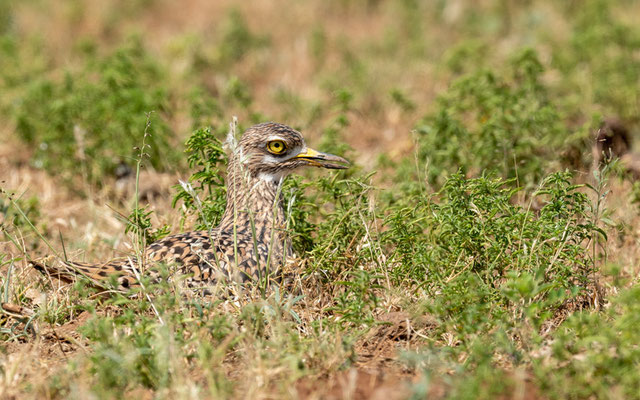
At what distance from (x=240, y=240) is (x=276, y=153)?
74 centimetres

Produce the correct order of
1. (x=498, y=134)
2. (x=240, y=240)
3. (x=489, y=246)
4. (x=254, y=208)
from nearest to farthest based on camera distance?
1. (x=489, y=246)
2. (x=240, y=240)
3. (x=254, y=208)
4. (x=498, y=134)

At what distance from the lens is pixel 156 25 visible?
1243 centimetres

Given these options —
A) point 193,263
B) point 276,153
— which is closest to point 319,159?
point 276,153

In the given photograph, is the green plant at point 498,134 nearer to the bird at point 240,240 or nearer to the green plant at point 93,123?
the bird at point 240,240

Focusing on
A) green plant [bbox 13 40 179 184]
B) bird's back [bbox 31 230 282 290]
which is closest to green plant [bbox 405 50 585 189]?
bird's back [bbox 31 230 282 290]

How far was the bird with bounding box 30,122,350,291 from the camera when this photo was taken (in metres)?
4.86

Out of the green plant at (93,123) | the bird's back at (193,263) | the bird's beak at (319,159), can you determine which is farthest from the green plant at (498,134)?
the green plant at (93,123)

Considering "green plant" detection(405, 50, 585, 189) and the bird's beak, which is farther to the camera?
"green plant" detection(405, 50, 585, 189)

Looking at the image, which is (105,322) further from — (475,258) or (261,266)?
(475,258)

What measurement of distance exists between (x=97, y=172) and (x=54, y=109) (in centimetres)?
72

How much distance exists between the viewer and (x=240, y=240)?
5332 millimetres

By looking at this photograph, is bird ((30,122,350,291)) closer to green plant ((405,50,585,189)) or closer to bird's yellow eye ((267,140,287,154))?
bird's yellow eye ((267,140,287,154))

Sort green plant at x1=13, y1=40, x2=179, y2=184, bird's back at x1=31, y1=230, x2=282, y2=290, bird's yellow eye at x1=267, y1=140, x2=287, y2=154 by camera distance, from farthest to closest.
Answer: green plant at x1=13, y1=40, x2=179, y2=184 < bird's yellow eye at x1=267, y1=140, x2=287, y2=154 < bird's back at x1=31, y1=230, x2=282, y2=290

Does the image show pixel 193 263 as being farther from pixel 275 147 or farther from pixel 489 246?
pixel 489 246
